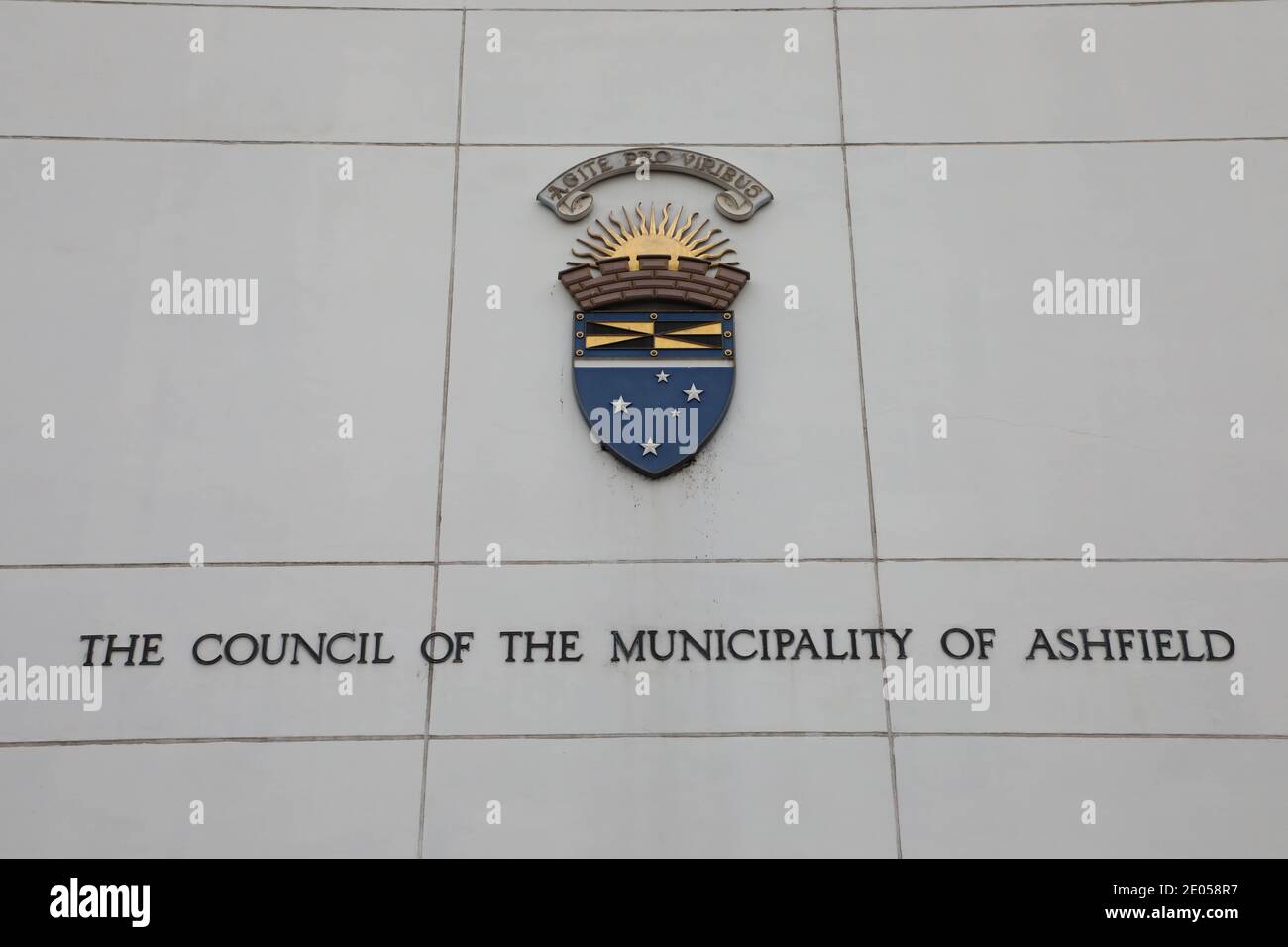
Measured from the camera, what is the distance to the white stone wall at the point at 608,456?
285 inches

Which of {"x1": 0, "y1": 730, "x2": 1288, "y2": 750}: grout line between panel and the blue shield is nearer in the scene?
{"x1": 0, "y1": 730, "x2": 1288, "y2": 750}: grout line between panel

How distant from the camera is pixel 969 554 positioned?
303 inches

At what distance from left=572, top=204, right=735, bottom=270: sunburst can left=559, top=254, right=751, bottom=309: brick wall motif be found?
2.0 inches

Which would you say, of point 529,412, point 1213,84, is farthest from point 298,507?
point 1213,84

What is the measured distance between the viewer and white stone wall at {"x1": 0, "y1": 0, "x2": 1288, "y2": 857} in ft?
23.7

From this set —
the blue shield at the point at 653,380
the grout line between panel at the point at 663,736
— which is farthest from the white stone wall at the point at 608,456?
the blue shield at the point at 653,380

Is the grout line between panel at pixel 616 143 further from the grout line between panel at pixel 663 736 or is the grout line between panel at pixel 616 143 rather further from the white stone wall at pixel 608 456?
the grout line between panel at pixel 663 736

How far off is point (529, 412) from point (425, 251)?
4.04 feet

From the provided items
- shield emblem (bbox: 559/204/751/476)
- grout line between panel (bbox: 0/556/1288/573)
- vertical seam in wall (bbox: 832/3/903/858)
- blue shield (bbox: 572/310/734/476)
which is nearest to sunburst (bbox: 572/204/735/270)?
shield emblem (bbox: 559/204/751/476)

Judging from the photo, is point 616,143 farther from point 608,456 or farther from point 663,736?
point 663,736

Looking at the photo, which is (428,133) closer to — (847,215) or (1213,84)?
(847,215)

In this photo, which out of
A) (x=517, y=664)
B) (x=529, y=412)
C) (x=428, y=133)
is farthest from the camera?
(x=428, y=133)

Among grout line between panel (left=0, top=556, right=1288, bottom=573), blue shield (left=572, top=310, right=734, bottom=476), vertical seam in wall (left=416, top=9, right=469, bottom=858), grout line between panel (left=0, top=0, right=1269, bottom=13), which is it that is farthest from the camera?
grout line between panel (left=0, top=0, right=1269, bottom=13)

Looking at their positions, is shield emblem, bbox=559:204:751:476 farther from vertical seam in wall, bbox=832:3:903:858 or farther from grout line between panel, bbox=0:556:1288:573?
vertical seam in wall, bbox=832:3:903:858
